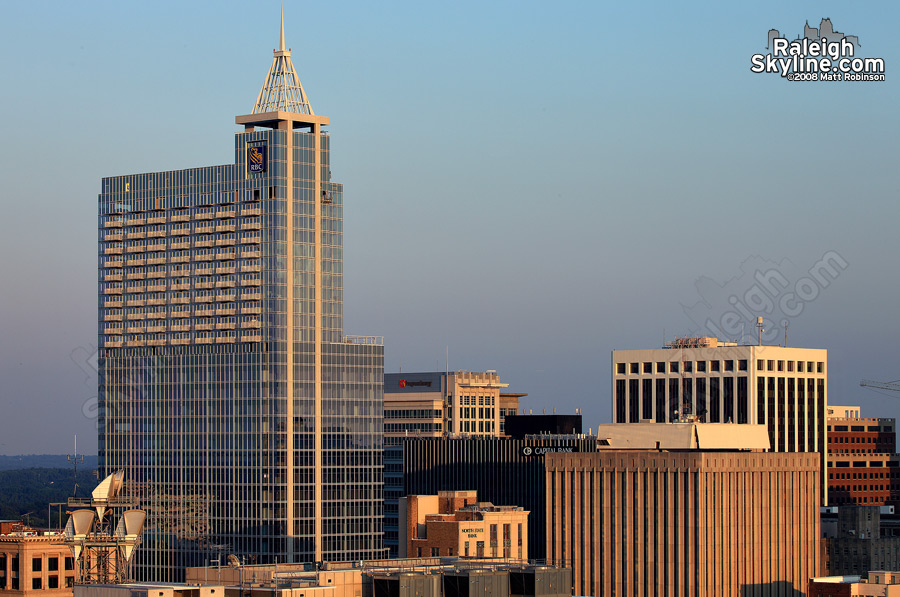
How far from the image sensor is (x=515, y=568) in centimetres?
19062

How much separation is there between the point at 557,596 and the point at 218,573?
3549cm

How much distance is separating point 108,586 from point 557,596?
45.1 metres

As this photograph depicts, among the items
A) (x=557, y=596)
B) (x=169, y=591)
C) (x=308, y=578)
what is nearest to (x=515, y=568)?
(x=557, y=596)

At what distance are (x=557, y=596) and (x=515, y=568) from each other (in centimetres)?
545

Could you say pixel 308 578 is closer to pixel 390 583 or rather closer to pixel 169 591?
pixel 390 583

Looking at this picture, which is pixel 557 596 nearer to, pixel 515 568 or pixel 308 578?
pixel 515 568

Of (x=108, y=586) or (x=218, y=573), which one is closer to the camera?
(x=108, y=586)

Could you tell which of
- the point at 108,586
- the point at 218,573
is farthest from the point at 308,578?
the point at 108,586

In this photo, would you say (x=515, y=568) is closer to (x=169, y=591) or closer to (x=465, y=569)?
(x=465, y=569)

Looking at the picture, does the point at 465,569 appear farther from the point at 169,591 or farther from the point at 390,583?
the point at 169,591

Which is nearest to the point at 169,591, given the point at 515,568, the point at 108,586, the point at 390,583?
the point at 108,586

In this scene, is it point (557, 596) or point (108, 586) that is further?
point (557, 596)

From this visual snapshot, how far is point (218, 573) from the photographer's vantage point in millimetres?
193750

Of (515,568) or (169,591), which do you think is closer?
(169,591)
